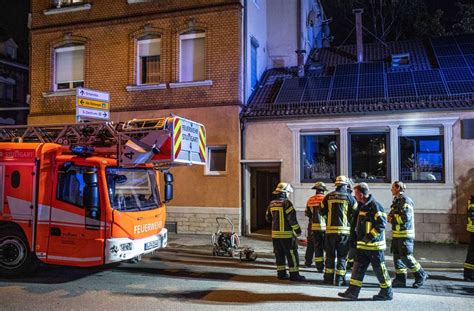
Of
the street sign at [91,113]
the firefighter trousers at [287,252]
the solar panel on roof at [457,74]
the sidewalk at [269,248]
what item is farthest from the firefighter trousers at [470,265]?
the street sign at [91,113]

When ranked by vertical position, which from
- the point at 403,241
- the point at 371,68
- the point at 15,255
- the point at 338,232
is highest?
the point at 371,68

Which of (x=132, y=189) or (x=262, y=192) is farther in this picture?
(x=262, y=192)

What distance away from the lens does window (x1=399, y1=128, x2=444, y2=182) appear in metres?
12.4

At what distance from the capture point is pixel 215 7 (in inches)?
564

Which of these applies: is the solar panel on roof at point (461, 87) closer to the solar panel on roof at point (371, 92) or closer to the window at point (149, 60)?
the solar panel on roof at point (371, 92)

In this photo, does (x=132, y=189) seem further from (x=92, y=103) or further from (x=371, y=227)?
(x=371, y=227)

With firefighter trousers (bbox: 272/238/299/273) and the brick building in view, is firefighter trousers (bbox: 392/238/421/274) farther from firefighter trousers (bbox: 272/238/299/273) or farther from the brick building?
the brick building

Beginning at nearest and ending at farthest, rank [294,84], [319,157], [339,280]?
[339,280], [319,157], [294,84]

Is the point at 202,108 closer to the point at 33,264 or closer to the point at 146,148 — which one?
the point at 146,148

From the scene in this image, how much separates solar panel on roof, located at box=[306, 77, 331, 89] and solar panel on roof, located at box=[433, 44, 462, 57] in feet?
13.2

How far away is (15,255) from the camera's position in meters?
8.33

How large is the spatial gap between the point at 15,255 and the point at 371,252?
654 cm

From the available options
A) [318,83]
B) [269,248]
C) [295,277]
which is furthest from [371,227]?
[318,83]

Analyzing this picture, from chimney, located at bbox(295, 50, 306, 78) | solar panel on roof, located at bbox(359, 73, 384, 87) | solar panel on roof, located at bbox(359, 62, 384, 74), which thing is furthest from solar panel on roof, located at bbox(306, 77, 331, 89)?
solar panel on roof, located at bbox(359, 62, 384, 74)
